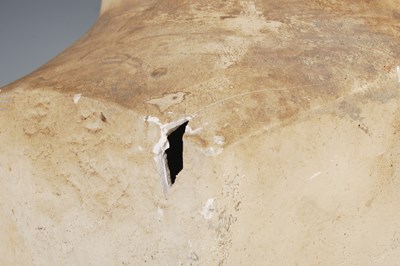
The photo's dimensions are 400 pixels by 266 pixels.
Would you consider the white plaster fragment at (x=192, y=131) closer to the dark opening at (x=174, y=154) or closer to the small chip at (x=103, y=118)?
the dark opening at (x=174, y=154)

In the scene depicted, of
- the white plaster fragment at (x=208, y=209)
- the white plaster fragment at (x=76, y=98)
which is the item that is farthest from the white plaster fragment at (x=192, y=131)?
the white plaster fragment at (x=76, y=98)

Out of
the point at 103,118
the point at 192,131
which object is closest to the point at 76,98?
the point at 103,118

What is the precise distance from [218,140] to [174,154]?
0.39ft

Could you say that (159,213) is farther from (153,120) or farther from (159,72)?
(159,72)

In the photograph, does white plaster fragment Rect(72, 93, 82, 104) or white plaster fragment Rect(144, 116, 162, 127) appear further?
white plaster fragment Rect(72, 93, 82, 104)

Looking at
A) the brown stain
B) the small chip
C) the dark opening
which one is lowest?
the dark opening

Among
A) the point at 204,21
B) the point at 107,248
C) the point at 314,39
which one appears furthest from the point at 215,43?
the point at 107,248

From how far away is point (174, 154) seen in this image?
Result: 1103 mm

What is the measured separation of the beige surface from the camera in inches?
42.3

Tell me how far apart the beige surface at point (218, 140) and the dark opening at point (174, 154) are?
27 mm

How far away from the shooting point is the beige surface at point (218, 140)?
1.08 meters

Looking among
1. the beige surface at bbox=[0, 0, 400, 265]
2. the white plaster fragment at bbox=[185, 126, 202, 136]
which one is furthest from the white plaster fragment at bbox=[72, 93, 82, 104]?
the white plaster fragment at bbox=[185, 126, 202, 136]

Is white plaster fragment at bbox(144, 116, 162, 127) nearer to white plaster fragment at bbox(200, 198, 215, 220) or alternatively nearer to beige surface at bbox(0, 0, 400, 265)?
beige surface at bbox(0, 0, 400, 265)

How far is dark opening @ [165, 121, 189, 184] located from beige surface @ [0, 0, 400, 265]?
0.09 feet
